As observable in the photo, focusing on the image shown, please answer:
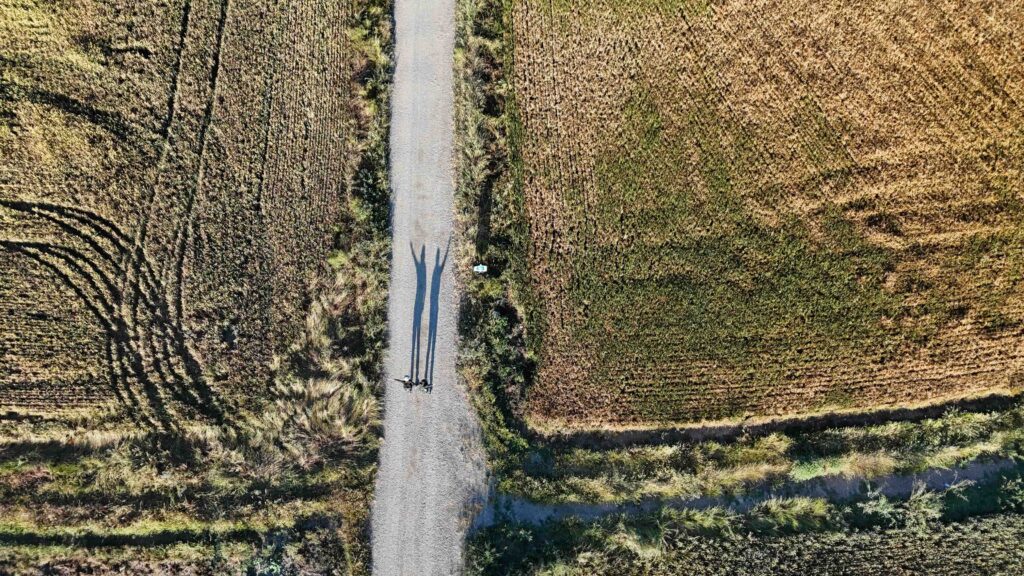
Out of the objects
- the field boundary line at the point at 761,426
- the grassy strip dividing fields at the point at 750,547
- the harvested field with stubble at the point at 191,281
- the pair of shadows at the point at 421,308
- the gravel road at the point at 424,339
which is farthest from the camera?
the pair of shadows at the point at 421,308

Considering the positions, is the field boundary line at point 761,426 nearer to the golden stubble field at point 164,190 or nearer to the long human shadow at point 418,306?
the long human shadow at point 418,306

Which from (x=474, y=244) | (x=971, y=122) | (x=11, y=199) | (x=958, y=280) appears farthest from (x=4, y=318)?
(x=971, y=122)

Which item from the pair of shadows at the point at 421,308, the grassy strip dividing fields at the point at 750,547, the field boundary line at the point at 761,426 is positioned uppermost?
the pair of shadows at the point at 421,308

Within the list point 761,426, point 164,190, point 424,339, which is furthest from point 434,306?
point 761,426

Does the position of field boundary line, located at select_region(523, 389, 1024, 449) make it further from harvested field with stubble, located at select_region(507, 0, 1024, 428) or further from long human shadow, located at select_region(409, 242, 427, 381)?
long human shadow, located at select_region(409, 242, 427, 381)

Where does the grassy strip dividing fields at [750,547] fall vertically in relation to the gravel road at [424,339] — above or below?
below

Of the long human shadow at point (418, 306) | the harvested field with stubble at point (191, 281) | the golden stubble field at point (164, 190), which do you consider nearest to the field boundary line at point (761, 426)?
the long human shadow at point (418, 306)

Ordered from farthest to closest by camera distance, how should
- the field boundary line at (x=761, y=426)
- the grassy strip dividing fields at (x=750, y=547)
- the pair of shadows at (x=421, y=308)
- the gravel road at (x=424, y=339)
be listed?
1. the pair of shadows at (x=421, y=308)
2. the field boundary line at (x=761, y=426)
3. the gravel road at (x=424, y=339)
4. the grassy strip dividing fields at (x=750, y=547)
